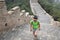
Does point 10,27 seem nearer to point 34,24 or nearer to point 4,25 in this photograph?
point 4,25

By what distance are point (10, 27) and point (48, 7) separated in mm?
22878

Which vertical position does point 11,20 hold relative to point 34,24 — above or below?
below

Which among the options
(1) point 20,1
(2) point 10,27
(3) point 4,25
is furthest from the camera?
(1) point 20,1

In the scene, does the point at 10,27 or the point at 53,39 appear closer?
the point at 53,39

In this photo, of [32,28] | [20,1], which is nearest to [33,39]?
[32,28]

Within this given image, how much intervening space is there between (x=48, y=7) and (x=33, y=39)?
974 inches

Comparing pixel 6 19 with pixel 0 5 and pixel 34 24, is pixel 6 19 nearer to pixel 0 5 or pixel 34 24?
pixel 0 5

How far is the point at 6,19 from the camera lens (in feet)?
33.6

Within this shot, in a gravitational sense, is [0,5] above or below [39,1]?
above

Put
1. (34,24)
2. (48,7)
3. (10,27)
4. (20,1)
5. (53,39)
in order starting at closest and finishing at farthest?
(34,24)
(53,39)
(10,27)
(48,7)
(20,1)

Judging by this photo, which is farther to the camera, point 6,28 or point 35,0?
point 35,0

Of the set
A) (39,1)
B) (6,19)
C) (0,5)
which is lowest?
(39,1)

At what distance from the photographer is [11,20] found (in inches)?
443

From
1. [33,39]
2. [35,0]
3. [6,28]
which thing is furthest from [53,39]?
[35,0]
